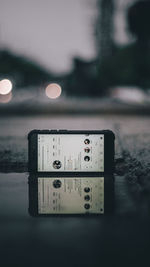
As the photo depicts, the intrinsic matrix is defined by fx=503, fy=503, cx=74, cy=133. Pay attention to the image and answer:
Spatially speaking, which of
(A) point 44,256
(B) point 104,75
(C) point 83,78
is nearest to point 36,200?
(A) point 44,256

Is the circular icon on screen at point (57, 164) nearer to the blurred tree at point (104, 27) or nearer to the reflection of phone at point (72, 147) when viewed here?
the reflection of phone at point (72, 147)

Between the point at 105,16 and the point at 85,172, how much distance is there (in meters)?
122

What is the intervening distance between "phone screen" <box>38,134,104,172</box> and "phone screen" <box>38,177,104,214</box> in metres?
0.21

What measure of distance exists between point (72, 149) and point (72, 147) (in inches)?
1.2

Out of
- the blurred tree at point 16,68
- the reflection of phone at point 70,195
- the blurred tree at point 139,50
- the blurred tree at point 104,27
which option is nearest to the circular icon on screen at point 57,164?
the reflection of phone at point 70,195

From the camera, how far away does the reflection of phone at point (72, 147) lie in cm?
623

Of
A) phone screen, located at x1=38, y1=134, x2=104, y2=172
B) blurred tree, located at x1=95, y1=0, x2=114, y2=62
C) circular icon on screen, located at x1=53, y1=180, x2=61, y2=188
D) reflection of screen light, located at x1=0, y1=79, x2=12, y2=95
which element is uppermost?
blurred tree, located at x1=95, y1=0, x2=114, y2=62

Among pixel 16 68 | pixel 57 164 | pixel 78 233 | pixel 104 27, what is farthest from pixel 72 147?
pixel 16 68

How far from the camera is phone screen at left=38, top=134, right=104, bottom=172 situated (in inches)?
245

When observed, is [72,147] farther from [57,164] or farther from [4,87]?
[4,87]

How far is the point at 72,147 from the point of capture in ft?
20.4

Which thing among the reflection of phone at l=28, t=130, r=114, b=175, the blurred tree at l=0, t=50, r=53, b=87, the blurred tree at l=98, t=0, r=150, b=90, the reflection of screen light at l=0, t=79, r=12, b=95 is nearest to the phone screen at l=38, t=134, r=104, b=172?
the reflection of phone at l=28, t=130, r=114, b=175

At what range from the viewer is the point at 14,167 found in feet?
24.3

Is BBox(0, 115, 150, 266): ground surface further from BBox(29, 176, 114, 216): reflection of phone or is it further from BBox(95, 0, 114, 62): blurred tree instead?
BBox(95, 0, 114, 62): blurred tree
